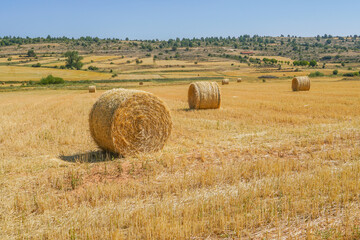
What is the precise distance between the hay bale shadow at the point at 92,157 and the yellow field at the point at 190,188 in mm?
26

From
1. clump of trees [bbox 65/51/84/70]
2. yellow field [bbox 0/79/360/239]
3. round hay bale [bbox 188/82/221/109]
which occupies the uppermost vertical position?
clump of trees [bbox 65/51/84/70]

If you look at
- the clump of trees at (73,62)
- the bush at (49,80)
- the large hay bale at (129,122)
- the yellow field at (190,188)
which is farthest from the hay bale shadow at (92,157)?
the clump of trees at (73,62)

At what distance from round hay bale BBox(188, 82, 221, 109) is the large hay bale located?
9.21 metres

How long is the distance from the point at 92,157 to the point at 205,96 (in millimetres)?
10950

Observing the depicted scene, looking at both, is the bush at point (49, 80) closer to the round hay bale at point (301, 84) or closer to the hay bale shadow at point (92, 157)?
the round hay bale at point (301, 84)

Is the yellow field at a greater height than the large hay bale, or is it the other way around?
the large hay bale

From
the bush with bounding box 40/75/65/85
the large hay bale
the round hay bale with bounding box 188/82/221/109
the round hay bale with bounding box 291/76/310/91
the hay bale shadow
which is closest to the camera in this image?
the hay bale shadow

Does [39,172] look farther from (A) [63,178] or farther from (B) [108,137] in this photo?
(B) [108,137]

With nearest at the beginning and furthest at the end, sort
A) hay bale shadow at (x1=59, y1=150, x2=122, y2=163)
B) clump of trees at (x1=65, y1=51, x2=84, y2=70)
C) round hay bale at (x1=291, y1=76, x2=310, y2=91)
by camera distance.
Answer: hay bale shadow at (x1=59, y1=150, x2=122, y2=163) → round hay bale at (x1=291, y1=76, x2=310, y2=91) → clump of trees at (x1=65, y1=51, x2=84, y2=70)

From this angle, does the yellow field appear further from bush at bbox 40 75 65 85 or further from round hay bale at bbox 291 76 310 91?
bush at bbox 40 75 65 85

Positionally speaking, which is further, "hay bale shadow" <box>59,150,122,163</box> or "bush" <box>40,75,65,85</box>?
"bush" <box>40,75,65,85</box>

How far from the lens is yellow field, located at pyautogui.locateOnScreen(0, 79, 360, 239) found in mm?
4672

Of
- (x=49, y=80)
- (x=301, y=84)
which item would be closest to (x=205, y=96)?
(x=301, y=84)

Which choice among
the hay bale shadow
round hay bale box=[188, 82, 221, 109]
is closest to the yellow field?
the hay bale shadow
